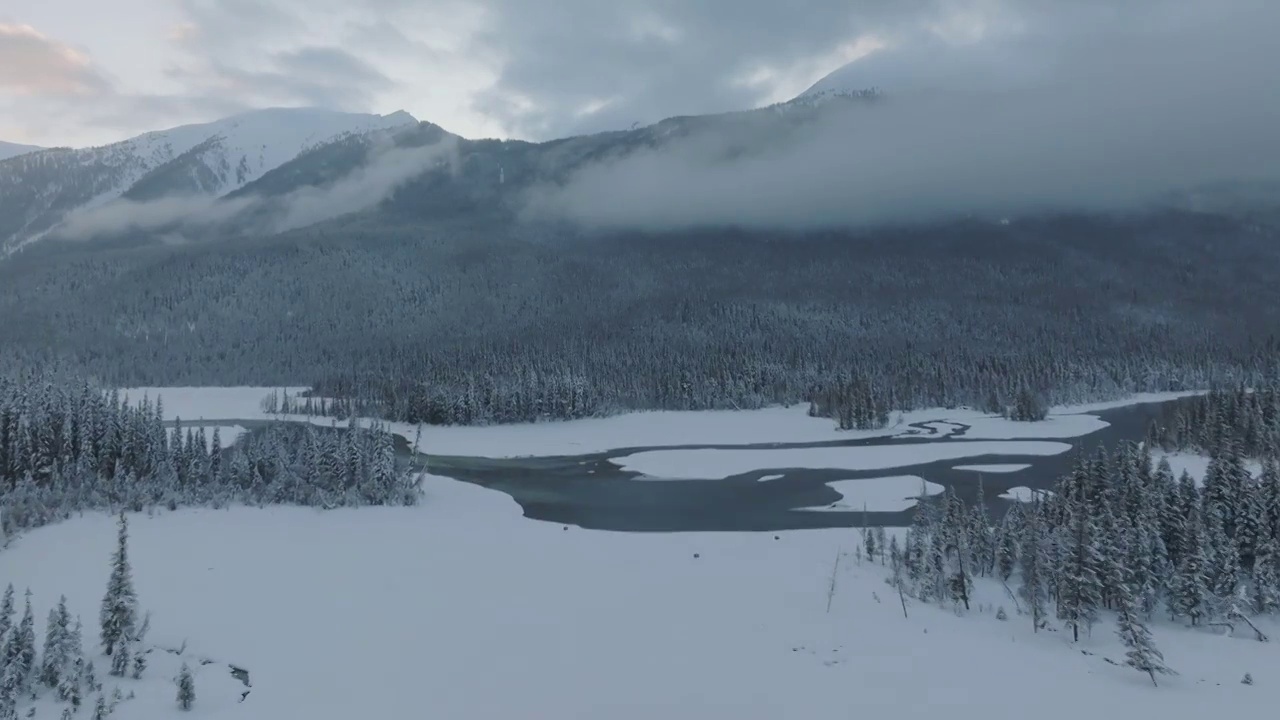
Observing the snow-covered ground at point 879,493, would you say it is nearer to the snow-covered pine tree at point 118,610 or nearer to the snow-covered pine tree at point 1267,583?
the snow-covered pine tree at point 1267,583

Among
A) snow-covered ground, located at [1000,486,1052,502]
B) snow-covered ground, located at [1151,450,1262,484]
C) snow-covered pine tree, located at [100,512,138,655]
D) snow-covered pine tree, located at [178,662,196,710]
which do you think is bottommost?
snow-covered ground, located at [1000,486,1052,502]

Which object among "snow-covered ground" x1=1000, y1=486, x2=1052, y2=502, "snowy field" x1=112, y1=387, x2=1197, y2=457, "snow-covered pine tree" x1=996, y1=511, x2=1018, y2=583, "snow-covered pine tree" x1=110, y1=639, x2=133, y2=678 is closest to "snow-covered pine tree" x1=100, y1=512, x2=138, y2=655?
"snow-covered pine tree" x1=110, y1=639, x2=133, y2=678

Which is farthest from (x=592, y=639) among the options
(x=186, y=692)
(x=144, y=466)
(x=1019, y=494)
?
(x=144, y=466)

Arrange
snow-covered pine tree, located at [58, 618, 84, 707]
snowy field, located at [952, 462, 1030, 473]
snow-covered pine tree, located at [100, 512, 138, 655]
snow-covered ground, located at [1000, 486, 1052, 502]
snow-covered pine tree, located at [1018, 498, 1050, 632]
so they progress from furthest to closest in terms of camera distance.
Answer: snowy field, located at [952, 462, 1030, 473]
snow-covered ground, located at [1000, 486, 1052, 502]
snow-covered pine tree, located at [1018, 498, 1050, 632]
snow-covered pine tree, located at [100, 512, 138, 655]
snow-covered pine tree, located at [58, 618, 84, 707]

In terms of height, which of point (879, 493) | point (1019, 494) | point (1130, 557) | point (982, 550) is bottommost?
point (1019, 494)

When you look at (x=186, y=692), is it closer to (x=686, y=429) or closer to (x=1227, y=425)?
(x=1227, y=425)

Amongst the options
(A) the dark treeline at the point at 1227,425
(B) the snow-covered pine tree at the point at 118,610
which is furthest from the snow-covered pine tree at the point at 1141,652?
(A) the dark treeline at the point at 1227,425

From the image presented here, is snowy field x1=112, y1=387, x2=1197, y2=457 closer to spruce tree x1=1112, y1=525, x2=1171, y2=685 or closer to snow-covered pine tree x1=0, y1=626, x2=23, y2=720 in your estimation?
snow-covered pine tree x1=0, y1=626, x2=23, y2=720
